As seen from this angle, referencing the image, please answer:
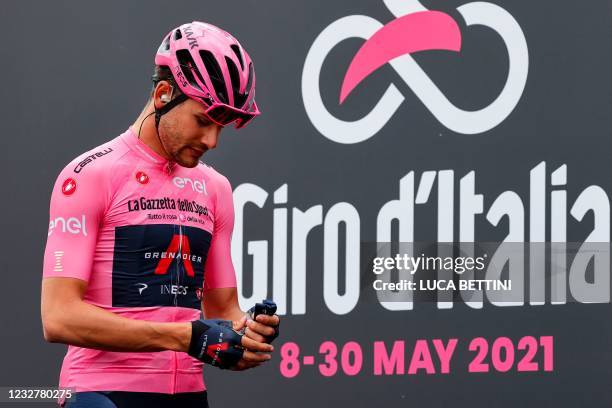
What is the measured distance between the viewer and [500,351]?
14.3ft

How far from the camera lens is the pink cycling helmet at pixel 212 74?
241 cm

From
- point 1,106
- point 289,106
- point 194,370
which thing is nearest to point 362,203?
point 289,106

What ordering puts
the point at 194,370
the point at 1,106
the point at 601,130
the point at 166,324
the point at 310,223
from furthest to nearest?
1. the point at 601,130
2. the point at 310,223
3. the point at 1,106
4. the point at 194,370
5. the point at 166,324

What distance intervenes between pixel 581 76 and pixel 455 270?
1043 millimetres

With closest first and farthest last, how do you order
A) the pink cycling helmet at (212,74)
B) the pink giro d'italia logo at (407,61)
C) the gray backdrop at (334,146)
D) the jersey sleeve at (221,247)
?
the pink cycling helmet at (212,74) → the jersey sleeve at (221,247) → the gray backdrop at (334,146) → the pink giro d'italia logo at (407,61)

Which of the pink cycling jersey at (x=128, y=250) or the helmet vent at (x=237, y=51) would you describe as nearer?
the pink cycling jersey at (x=128, y=250)

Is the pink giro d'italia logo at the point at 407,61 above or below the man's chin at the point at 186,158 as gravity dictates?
above

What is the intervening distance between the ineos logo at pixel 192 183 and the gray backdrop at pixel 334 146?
4.98ft

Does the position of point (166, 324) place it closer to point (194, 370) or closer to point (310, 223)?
point (194, 370)

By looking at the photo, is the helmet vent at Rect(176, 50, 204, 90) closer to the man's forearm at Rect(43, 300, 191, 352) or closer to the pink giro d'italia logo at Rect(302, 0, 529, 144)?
the man's forearm at Rect(43, 300, 191, 352)

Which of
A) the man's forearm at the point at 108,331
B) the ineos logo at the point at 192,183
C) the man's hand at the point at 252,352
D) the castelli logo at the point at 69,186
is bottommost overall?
the man's hand at the point at 252,352

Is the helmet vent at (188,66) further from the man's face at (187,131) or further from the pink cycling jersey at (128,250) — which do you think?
the pink cycling jersey at (128,250)

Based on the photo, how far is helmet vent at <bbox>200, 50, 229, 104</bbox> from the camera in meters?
2.42

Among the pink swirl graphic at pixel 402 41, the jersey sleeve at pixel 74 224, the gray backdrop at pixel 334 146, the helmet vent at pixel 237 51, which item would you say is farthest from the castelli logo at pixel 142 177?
the pink swirl graphic at pixel 402 41
